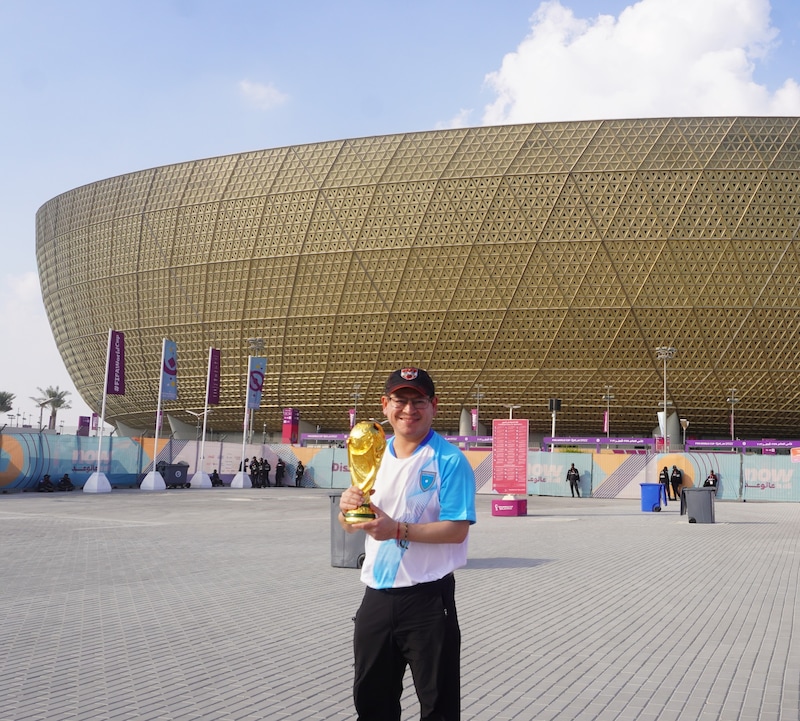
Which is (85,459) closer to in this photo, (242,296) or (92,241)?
(242,296)

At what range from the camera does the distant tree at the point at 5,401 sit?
313 ft

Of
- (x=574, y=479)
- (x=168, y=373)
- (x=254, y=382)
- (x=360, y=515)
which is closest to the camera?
(x=360, y=515)

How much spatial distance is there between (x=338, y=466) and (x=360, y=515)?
112 ft

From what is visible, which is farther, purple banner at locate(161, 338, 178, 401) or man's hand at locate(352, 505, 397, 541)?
purple banner at locate(161, 338, 178, 401)

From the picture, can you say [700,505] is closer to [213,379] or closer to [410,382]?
[410,382]

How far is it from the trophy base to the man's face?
32 centimetres

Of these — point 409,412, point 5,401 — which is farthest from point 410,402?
point 5,401

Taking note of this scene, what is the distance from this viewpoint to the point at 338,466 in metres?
36.5

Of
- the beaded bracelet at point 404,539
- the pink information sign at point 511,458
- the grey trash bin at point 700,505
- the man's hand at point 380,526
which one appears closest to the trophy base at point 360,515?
the man's hand at point 380,526

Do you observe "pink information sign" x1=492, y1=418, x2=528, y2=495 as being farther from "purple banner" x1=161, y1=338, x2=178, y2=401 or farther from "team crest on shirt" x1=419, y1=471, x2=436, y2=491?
"team crest on shirt" x1=419, y1=471, x2=436, y2=491

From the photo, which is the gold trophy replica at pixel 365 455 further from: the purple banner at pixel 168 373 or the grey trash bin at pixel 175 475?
the purple banner at pixel 168 373

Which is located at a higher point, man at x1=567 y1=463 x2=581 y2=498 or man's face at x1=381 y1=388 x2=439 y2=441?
man's face at x1=381 y1=388 x2=439 y2=441

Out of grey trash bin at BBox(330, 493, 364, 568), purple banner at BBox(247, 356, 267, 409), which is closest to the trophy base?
grey trash bin at BBox(330, 493, 364, 568)

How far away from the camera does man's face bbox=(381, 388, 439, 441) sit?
119 inches
